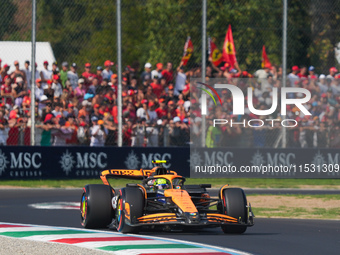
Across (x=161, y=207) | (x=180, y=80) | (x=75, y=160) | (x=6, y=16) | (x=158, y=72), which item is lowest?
(x=75, y=160)

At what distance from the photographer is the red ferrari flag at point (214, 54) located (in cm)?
2264

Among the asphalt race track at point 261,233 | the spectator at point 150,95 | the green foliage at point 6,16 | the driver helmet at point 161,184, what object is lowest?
the asphalt race track at point 261,233

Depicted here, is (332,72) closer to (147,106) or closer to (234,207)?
(147,106)

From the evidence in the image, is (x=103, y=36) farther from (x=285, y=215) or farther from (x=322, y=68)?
(x=285, y=215)

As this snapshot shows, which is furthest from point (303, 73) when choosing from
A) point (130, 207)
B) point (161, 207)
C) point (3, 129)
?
point (130, 207)

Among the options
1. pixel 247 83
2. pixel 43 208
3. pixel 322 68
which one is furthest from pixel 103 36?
pixel 43 208

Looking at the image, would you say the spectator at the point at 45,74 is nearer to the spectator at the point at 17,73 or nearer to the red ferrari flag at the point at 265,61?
the spectator at the point at 17,73

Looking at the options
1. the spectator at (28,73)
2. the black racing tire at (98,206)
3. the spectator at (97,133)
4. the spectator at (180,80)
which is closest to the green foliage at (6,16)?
the spectator at (28,73)

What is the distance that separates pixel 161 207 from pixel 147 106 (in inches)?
442

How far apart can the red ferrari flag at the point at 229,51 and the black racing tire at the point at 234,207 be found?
40.8 feet

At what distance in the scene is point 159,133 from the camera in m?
21.7

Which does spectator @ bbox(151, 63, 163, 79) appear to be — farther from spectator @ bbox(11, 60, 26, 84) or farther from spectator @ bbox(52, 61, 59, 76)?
spectator @ bbox(11, 60, 26, 84)

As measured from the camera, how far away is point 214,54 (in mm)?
22797

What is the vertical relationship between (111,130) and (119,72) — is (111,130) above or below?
below
